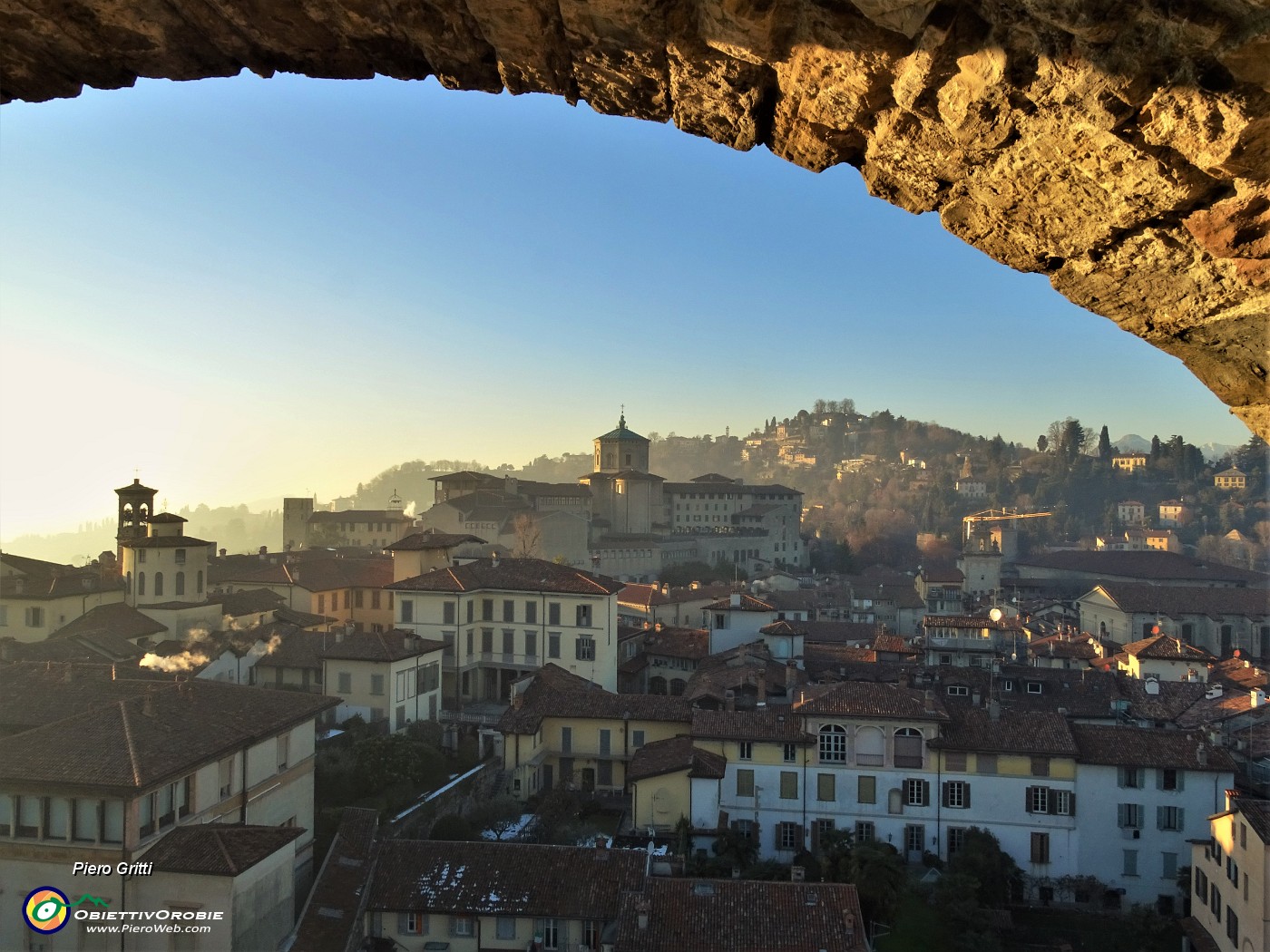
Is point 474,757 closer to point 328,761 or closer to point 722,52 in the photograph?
point 328,761

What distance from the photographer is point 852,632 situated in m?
32.8

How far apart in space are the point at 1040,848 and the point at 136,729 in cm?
1607

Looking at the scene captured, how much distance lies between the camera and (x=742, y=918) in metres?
12.9

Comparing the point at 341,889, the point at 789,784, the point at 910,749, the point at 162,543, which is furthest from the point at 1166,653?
the point at 162,543

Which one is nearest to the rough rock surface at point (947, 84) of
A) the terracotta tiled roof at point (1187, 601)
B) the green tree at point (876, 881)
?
the green tree at point (876, 881)

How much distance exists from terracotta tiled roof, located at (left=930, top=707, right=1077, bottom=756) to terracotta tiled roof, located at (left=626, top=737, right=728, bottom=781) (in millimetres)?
4412

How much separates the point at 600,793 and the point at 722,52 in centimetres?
1995

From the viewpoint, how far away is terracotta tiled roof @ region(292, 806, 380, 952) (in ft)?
41.1

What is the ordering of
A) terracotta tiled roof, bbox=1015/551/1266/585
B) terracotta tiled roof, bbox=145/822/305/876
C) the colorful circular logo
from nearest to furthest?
the colorful circular logo, terracotta tiled roof, bbox=145/822/305/876, terracotta tiled roof, bbox=1015/551/1266/585

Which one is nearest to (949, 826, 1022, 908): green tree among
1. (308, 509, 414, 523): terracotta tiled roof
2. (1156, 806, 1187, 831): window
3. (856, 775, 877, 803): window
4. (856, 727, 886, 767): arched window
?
(856, 775, 877, 803): window

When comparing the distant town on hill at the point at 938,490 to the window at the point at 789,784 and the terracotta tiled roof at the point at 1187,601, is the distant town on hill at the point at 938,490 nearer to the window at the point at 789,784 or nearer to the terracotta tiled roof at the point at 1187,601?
the terracotta tiled roof at the point at 1187,601

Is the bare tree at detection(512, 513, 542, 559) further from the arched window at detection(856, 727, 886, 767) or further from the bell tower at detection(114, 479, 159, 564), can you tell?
the arched window at detection(856, 727, 886, 767)

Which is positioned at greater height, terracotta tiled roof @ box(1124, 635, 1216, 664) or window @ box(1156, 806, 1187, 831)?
terracotta tiled roof @ box(1124, 635, 1216, 664)

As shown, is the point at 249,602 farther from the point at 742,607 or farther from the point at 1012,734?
the point at 1012,734
